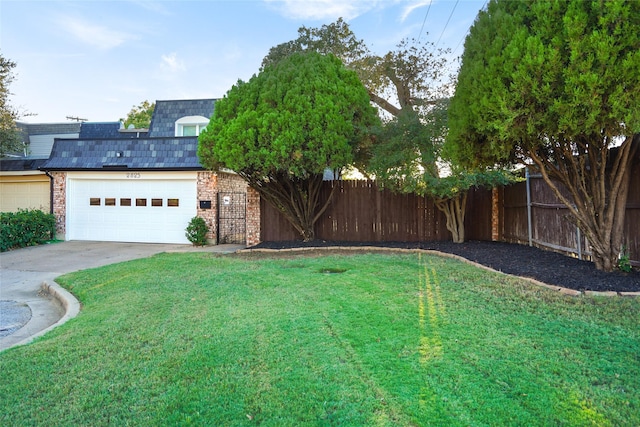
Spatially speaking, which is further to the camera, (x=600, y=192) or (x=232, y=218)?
(x=232, y=218)

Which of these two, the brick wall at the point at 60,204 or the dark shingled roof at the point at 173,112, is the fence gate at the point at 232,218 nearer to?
the brick wall at the point at 60,204

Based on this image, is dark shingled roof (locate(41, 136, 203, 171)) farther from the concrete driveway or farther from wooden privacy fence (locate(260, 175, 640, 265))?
wooden privacy fence (locate(260, 175, 640, 265))

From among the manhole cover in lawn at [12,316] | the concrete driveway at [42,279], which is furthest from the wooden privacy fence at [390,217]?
the manhole cover in lawn at [12,316]

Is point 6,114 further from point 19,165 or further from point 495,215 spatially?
point 495,215

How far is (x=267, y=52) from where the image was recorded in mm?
17719

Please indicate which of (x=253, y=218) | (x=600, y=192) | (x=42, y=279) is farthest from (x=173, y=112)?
(x=600, y=192)

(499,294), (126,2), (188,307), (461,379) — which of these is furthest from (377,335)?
(126,2)

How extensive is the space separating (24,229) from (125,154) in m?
3.96

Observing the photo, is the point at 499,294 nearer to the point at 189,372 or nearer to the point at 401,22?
the point at 189,372

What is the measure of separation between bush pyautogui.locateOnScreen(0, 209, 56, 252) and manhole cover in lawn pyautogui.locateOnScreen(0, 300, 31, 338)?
7.67m

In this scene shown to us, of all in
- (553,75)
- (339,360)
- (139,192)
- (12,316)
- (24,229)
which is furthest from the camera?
(139,192)

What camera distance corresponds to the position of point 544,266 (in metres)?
6.75

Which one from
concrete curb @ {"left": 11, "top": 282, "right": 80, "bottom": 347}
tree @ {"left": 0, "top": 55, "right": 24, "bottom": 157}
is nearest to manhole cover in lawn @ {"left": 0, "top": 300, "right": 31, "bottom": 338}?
concrete curb @ {"left": 11, "top": 282, "right": 80, "bottom": 347}

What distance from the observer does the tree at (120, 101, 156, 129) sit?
3609 cm
